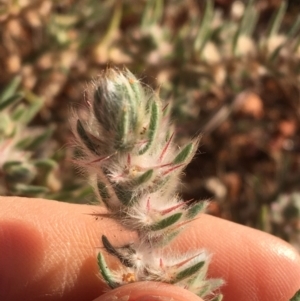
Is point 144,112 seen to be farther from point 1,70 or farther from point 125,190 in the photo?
point 1,70

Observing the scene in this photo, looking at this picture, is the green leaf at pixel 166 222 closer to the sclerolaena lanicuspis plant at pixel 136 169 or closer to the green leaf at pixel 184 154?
the sclerolaena lanicuspis plant at pixel 136 169

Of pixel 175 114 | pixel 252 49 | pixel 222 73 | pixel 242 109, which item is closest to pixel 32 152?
pixel 175 114

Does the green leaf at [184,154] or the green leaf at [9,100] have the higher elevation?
the green leaf at [9,100]

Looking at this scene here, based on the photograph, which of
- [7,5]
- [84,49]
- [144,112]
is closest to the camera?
[144,112]

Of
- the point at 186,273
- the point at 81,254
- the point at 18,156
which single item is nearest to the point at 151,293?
the point at 186,273

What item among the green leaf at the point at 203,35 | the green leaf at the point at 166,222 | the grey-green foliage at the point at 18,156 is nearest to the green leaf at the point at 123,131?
the green leaf at the point at 166,222

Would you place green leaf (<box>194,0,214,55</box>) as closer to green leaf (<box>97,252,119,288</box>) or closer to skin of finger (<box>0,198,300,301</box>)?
skin of finger (<box>0,198,300,301</box>)
